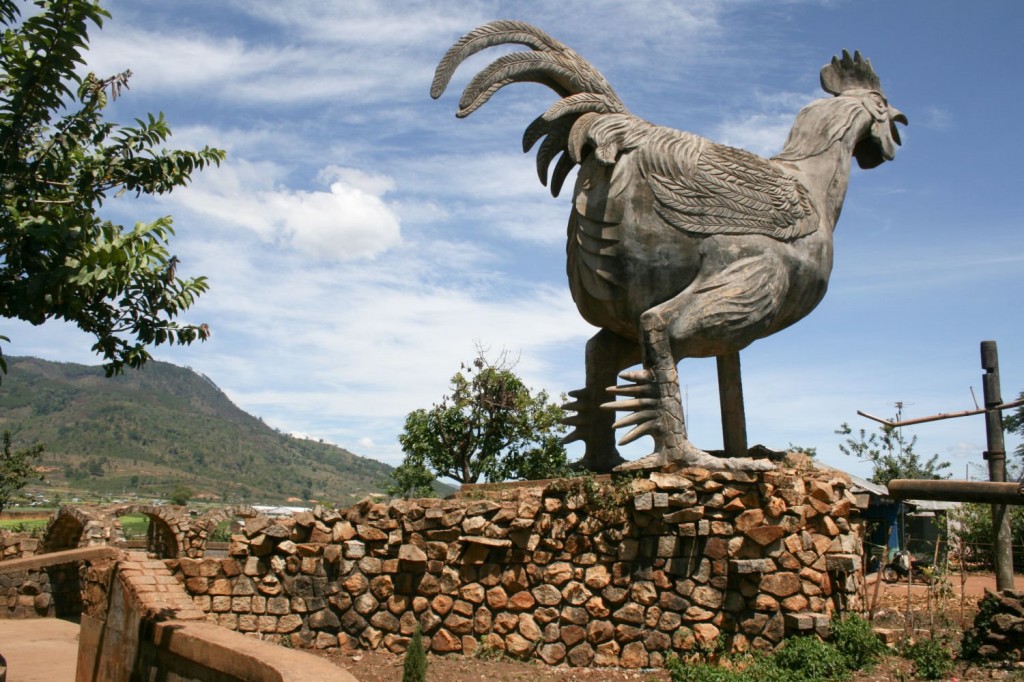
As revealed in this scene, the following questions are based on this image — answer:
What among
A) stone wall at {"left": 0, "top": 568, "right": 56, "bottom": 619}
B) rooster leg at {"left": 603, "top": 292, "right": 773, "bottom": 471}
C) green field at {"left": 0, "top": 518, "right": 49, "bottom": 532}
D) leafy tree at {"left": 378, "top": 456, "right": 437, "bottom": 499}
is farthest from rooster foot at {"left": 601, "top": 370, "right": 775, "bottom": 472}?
green field at {"left": 0, "top": 518, "right": 49, "bottom": 532}

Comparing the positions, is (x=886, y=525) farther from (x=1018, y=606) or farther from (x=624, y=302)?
(x=624, y=302)

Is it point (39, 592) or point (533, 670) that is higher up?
point (533, 670)

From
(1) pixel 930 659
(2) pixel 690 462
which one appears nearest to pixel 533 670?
(2) pixel 690 462

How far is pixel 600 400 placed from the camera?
29.1ft

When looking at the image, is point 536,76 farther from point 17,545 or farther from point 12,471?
point 12,471

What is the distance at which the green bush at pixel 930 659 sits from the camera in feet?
22.8

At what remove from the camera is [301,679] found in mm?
4465

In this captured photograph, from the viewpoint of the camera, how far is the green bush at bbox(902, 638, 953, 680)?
6949 millimetres

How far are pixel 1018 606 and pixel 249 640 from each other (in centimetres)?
639

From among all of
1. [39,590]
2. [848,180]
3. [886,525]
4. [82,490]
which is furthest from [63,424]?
[848,180]

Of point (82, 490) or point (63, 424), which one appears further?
point (63, 424)

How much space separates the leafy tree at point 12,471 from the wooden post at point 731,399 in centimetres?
2353

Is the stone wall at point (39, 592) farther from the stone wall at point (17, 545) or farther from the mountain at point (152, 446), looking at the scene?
the mountain at point (152, 446)

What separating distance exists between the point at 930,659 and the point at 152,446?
3878 inches
